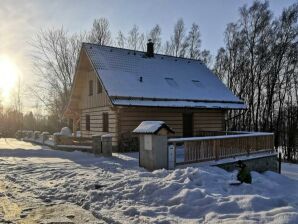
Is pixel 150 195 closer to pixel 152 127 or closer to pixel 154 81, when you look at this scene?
pixel 152 127

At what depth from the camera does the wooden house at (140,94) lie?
1827 centimetres

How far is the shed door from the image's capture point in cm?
2100

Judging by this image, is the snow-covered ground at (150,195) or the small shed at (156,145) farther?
the small shed at (156,145)

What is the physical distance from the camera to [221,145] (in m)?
13.4

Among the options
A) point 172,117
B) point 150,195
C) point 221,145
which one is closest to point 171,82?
point 172,117

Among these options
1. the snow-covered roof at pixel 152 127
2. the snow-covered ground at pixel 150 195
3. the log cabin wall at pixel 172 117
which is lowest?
the snow-covered ground at pixel 150 195

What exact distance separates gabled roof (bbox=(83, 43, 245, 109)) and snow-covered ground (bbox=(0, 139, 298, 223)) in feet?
21.2

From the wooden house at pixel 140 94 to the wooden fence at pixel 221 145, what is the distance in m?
5.10

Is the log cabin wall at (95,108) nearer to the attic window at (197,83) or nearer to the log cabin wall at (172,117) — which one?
the log cabin wall at (172,117)

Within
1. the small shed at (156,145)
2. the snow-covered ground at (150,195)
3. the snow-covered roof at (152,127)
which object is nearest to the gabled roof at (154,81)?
the snow-covered roof at (152,127)

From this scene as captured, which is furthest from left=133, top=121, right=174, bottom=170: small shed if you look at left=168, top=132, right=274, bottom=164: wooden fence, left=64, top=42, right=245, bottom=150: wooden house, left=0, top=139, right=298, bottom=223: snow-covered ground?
left=64, top=42, right=245, bottom=150: wooden house

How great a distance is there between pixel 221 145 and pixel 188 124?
7803 millimetres

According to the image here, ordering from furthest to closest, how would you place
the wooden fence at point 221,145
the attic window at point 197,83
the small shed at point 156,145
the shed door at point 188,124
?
the attic window at point 197,83 < the shed door at point 188,124 < the wooden fence at point 221,145 < the small shed at point 156,145

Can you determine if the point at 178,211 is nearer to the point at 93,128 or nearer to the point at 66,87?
the point at 93,128
